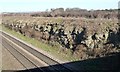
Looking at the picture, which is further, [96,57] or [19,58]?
[19,58]

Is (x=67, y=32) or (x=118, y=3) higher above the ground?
(x=118, y=3)

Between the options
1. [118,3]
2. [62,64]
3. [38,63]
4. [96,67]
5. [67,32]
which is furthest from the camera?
[67,32]

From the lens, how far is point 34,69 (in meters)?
24.7

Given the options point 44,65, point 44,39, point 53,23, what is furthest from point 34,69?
point 53,23

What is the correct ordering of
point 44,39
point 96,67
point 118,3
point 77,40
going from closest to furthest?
point 96,67 < point 118,3 < point 77,40 < point 44,39

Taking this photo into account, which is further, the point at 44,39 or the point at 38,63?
the point at 44,39

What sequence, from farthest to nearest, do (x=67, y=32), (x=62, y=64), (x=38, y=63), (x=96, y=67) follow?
1. (x=67, y=32)
2. (x=38, y=63)
3. (x=62, y=64)
4. (x=96, y=67)

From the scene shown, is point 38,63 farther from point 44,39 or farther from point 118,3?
point 44,39

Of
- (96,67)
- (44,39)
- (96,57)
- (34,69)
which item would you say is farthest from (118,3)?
(44,39)

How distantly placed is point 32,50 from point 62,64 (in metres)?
9.97

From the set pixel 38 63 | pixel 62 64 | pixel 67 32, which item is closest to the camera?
pixel 62 64

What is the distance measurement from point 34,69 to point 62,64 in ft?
8.18

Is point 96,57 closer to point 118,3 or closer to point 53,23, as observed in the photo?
point 118,3

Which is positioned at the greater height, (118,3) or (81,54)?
(118,3)
